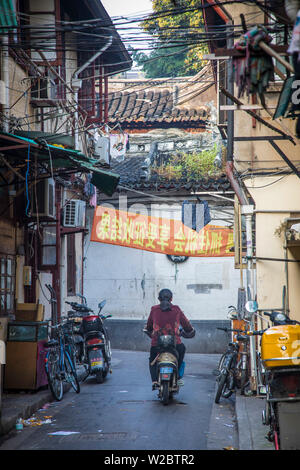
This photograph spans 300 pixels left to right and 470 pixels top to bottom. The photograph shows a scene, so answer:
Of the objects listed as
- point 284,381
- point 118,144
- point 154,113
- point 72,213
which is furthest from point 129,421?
point 154,113

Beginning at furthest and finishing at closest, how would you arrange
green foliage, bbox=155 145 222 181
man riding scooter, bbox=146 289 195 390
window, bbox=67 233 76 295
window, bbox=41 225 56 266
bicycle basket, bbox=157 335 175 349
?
green foliage, bbox=155 145 222 181 < window, bbox=67 233 76 295 < window, bbox=41 225 56 266 < man riding scooter, bbox=146 289 195 390 < bicycle basket, bbox=157 335 175 349

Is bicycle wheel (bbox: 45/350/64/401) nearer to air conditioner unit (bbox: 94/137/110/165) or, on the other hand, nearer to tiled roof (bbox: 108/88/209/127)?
air conditioner unit (bbox: 94/137/110/165)

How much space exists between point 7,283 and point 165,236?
6.54m

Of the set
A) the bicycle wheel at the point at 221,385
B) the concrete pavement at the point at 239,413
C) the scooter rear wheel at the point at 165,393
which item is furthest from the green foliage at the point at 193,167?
the scooter rear wheel at the point at 165,393

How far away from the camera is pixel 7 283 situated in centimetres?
1270

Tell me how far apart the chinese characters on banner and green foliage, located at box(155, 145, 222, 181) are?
2433 millimetres

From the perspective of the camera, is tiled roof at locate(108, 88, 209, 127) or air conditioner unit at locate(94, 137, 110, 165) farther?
tiled roof at locate(108, 88, 209, 127)

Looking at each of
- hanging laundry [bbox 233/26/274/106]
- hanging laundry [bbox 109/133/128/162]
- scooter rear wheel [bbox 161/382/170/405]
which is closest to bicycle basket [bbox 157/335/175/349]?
scooter rear wheel [bbox 161/382/170/405]

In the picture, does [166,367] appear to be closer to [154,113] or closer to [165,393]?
[165,393]

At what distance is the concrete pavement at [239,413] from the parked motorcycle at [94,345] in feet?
5.08

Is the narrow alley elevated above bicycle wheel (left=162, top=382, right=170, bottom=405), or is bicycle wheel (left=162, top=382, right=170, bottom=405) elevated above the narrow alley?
bicycle wheel (left=162, top=382, right=170, bottom=405)

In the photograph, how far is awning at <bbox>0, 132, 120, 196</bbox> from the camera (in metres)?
9.89

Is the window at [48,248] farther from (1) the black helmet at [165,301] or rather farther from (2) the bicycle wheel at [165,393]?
(2) the bicycle wheel at [165,393]

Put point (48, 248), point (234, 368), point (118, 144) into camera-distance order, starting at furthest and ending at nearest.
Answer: point (118, 144) < point (48, 248) < point (234, 368)
